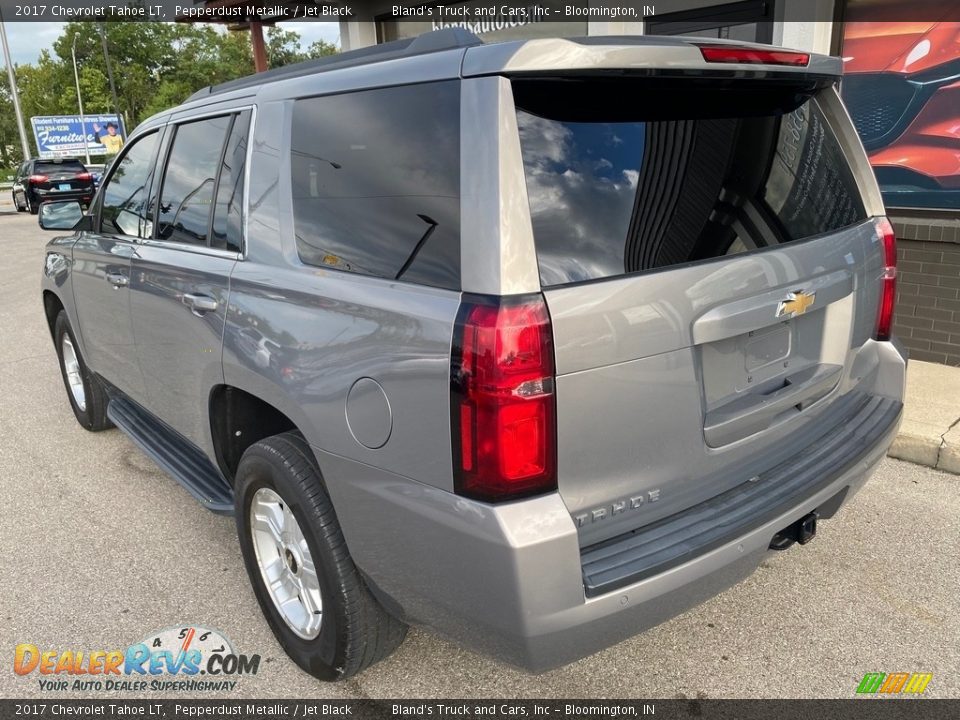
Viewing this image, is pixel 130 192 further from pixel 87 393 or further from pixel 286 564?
pixel 286 564

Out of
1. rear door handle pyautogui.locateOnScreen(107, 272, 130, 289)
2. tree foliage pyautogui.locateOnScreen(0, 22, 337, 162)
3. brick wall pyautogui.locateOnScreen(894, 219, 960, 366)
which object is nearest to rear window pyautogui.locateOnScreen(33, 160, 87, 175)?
rear door handle pyautogui.locateOnScreen(107, 272, 130, 289)

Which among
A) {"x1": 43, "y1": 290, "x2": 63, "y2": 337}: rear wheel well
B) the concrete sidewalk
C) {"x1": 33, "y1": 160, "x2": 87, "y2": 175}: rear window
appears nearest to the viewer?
the concrete sidewalk

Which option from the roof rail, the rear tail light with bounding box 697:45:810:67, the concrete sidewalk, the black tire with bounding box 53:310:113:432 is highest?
the roof rail

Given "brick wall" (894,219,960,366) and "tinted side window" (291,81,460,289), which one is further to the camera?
"brick wall" (894,219,960,366)

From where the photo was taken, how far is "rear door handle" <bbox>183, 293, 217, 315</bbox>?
278 centimetres

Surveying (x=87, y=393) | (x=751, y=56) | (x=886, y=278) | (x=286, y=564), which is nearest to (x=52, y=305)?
(x=87, y=393)

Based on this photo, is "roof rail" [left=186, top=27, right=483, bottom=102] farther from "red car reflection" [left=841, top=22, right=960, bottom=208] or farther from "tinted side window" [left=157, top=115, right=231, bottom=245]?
"red car reflection" [left=841, top=22, right=960, bottom=208]

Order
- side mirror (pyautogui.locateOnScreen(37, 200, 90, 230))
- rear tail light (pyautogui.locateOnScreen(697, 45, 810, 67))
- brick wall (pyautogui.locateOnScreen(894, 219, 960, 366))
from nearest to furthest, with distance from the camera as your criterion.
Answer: rear tail light (pyautogui.locateOnScreen(697, 45, 810, 67)) → side mirror (pyautogui.locateOnScreen(37, 200, 90, 230)) → brick wall (pyautogui.locateOnScreen(894, 219, 960, 366))

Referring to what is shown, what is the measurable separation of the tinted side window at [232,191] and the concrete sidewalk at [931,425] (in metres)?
3.62

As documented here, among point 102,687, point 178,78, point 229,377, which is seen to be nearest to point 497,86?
point 229,377

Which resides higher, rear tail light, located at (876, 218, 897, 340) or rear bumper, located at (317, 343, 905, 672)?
rear tail light, located at (876, 218, 897, 340)

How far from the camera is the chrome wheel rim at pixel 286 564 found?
255 centimetres

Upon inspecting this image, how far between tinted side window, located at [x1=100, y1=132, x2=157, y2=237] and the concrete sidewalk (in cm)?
411

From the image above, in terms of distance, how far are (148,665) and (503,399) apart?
193 centimetres
